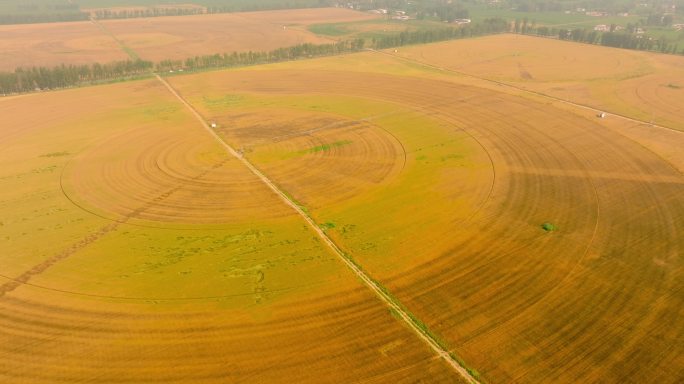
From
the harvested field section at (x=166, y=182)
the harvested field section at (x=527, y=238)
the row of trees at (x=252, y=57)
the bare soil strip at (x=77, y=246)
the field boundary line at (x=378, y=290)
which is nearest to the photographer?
the field boundary line at (x=378, y=290)

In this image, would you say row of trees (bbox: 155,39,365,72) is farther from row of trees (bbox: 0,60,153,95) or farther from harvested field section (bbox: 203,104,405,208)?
harvested field section (bbox: 203,104,405,208)

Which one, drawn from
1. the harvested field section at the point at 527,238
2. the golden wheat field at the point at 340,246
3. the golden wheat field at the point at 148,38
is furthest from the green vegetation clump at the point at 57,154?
the golden wheat field at the point at 148,38

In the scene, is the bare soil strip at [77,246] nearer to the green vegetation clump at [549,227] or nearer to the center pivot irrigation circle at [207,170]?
the center pivot irrigation circle at [207,170]

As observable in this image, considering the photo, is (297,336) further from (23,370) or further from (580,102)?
(580,102)

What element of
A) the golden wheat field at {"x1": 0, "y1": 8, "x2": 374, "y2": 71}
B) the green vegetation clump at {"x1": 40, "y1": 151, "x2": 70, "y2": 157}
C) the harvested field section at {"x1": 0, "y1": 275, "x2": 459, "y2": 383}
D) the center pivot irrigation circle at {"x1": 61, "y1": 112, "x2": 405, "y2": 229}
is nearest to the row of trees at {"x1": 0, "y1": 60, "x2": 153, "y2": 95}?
the golden wheat field at {"x1": 0, "y1": 8, "x2": 374, "y2": 71}

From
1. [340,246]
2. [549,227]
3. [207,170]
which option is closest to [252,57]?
[207,170]

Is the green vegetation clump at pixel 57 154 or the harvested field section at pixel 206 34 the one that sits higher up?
the harvested field section at pixel 206 34
